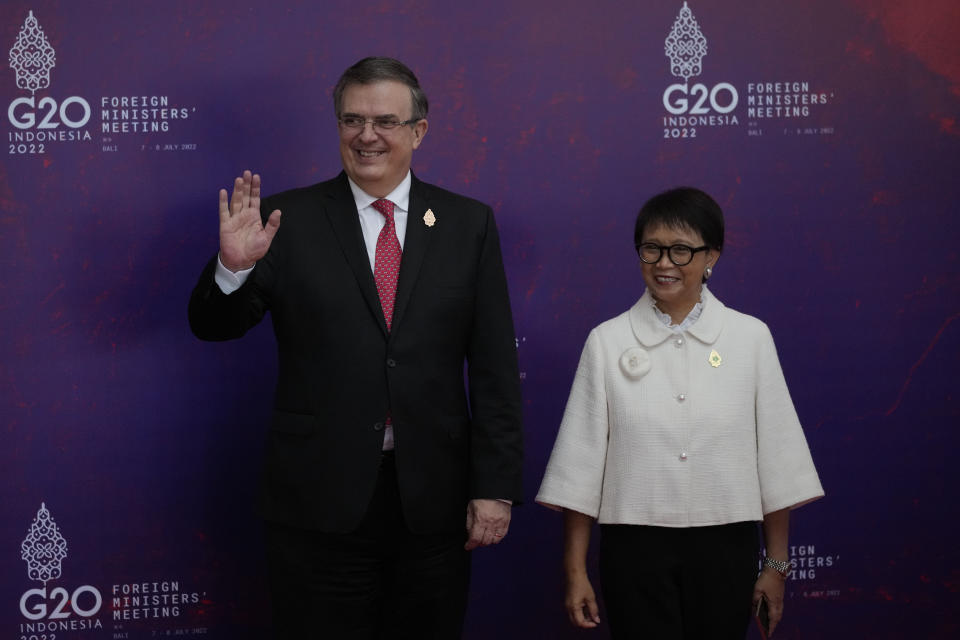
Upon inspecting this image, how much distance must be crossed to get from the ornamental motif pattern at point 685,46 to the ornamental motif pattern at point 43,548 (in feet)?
6.89

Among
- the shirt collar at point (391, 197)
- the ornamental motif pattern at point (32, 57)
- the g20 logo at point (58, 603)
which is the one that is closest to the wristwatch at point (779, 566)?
the shirt collar at point (391, 197)

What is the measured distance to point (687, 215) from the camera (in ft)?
6.77

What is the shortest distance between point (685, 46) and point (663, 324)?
1.07 m

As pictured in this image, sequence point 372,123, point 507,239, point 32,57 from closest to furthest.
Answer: point 372,123 < point 32,57 < point 507,239

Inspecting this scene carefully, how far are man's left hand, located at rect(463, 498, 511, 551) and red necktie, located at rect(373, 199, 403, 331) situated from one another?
416 millimetres

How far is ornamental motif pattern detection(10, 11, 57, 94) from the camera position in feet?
8.58

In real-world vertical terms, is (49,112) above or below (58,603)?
above

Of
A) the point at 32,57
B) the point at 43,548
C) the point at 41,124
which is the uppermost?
the point at 32,57

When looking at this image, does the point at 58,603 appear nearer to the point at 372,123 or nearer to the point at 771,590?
the point at 372,123

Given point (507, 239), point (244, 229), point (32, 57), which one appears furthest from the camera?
point (507, 239)

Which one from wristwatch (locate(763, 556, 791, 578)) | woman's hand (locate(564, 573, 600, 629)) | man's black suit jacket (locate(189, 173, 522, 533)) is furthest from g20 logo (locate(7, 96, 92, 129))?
wristwatch (locate(763, 556, 791, 578))

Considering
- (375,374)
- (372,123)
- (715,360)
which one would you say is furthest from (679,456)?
(372,123)

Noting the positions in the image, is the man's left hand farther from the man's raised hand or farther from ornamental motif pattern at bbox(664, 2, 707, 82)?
ornamental motif pattern at bbox(664, 2, 707, 82)

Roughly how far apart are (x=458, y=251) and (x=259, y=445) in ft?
3.22
